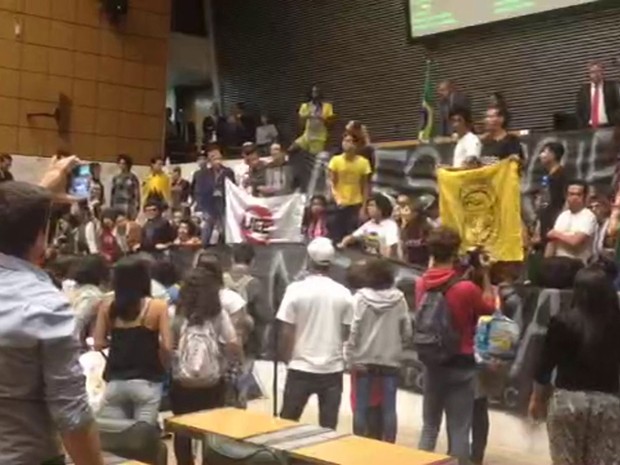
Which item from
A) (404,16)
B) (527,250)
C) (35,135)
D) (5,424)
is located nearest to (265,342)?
(527,250)

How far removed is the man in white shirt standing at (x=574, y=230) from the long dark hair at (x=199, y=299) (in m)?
3.17

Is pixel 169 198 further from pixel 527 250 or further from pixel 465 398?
pixel 465 398

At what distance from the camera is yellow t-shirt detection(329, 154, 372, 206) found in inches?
399

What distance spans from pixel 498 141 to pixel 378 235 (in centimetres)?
163

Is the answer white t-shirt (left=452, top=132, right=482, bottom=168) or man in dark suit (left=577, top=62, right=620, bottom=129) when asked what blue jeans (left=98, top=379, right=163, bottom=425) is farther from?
man in dark suit (left=577, top=62, right=620, bottom=129)

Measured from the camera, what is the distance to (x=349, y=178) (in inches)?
A: 401

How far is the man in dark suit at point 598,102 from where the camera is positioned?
9180 millimetres

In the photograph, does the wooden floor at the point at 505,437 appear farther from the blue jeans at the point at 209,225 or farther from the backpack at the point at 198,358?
the blue jeans at the point at 209,225

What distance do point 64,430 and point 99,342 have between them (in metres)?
2.49

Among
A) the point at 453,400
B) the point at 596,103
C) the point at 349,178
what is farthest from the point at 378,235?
the point at 453,400

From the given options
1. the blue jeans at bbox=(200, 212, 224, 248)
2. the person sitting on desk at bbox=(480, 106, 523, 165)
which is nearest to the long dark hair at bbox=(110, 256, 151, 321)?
the person sitting on desk at bbox=(480, 106, 523, 165)

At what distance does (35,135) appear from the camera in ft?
52.9

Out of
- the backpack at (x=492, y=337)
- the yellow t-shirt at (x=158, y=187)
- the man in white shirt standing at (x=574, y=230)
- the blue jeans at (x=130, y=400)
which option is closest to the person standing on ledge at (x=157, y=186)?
the yellow t-shirt at (x=158, y=187)

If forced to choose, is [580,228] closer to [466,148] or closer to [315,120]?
[466,148]
